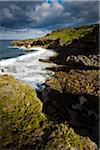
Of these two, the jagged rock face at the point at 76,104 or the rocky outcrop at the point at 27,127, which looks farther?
the jagged rock face at the point at 76,104

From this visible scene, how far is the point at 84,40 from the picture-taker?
121 ft

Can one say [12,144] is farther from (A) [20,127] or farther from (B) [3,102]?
(B) [3,102]

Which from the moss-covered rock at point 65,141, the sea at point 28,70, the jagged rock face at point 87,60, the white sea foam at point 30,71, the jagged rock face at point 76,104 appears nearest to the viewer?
the moss-covered rock at point 65,141

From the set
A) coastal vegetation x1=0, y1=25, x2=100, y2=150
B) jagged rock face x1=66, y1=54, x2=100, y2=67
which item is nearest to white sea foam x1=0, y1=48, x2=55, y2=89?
jagged rock face x1=66, y1=54, x2=100, y2=67

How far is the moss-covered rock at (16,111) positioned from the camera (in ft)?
25.5

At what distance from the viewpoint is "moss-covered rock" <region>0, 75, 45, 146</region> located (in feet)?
25.5

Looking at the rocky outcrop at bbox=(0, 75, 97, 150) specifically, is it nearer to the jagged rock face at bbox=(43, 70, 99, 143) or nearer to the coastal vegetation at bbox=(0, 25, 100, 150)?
the coastal vegetation at bbox=(0, 25, 100, 150)

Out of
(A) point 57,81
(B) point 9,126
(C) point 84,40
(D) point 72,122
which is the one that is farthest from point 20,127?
(C) point 84,40

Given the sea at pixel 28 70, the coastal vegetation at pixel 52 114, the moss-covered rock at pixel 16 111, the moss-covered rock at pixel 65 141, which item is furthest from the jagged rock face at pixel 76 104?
the moss-covered rock at pixel 65 141

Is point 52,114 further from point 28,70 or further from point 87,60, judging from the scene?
point 28,70

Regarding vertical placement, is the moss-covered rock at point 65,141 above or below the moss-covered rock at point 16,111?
below

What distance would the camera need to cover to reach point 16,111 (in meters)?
8.49

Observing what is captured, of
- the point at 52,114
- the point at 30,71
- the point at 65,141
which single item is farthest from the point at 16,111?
the point at 30,71

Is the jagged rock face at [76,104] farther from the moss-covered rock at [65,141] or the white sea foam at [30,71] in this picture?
the moss-covered rock at [65,141]
